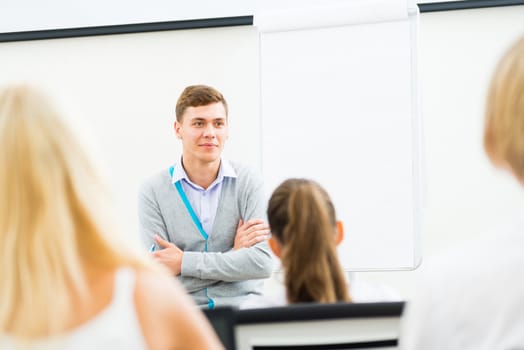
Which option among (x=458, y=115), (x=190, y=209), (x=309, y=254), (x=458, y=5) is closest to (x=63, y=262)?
(x=309, y=254)

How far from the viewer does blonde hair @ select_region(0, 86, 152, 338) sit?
1182mm

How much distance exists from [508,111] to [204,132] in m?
2.67

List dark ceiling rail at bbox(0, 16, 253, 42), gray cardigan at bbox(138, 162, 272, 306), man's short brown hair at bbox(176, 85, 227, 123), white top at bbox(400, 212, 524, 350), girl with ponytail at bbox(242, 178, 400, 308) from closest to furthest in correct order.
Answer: white top at bbox(400, 212, 524, 350) < girl with ponytail at bbox(242, 178, 400, 308) < gray cardigan at bbox(138, 162, 272, 306) < man's short brown hair at bbox(176, 85, 227, 123) < dark ceiling rail at bbox(0, 16, 253, 42)

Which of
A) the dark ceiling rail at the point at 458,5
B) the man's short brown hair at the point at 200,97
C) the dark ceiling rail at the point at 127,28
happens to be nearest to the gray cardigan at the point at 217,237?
the man's short brown hair at the point at 200,97

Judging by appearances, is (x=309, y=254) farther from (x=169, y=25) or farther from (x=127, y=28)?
(x=127, y=28)

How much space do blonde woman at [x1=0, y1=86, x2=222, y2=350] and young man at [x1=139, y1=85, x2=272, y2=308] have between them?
7.28ft

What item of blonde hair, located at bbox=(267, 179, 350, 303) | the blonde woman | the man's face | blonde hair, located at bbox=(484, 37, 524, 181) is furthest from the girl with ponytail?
the man's face

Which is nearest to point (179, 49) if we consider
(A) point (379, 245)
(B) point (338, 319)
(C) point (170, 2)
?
(C) point (170, 2)

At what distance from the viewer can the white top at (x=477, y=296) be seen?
1.12 meters

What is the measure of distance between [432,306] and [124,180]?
3713 mm

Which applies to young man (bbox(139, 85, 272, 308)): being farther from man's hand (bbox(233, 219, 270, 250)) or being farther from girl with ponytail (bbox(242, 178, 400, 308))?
girl with ponytail (bbox(242, 178, 400, 308))

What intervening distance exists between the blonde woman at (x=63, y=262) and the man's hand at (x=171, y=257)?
2.25 meters

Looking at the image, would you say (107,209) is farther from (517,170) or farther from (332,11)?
(332,11)

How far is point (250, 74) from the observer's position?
4480mm
